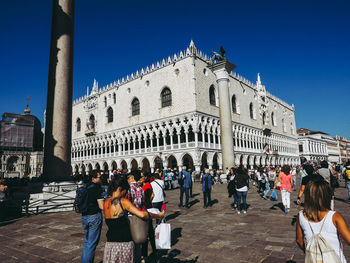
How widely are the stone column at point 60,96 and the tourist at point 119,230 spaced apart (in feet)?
23.4

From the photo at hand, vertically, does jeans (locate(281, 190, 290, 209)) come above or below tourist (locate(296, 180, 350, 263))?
below

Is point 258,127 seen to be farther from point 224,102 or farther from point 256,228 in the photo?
point 256,228

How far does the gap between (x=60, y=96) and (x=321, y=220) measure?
9.34 metres

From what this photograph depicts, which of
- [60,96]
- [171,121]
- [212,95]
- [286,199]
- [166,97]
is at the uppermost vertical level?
[212,95]

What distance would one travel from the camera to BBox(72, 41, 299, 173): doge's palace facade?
28203 millimetres

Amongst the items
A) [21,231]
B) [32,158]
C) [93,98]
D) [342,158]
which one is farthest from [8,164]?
[342,158]

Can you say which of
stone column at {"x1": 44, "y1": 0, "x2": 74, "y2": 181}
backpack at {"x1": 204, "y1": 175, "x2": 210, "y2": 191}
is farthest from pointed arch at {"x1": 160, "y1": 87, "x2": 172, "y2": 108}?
backpack at {"x1": 204, "y1": 175, "x2": 210, "y2": 191}

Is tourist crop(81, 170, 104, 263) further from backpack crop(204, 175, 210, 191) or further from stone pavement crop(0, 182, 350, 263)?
backpack crop(204, 175, 210, 191)

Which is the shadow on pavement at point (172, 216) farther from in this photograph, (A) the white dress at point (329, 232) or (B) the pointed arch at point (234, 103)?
(B) the pointed arch at point (234, 103)

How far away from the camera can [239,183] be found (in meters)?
7.45

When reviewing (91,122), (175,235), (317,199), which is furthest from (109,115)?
(317,199)

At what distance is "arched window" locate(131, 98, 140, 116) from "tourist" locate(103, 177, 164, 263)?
32028 mm

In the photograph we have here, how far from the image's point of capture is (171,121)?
1156 inches

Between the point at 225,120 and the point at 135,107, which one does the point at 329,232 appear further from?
the point at 135,107
